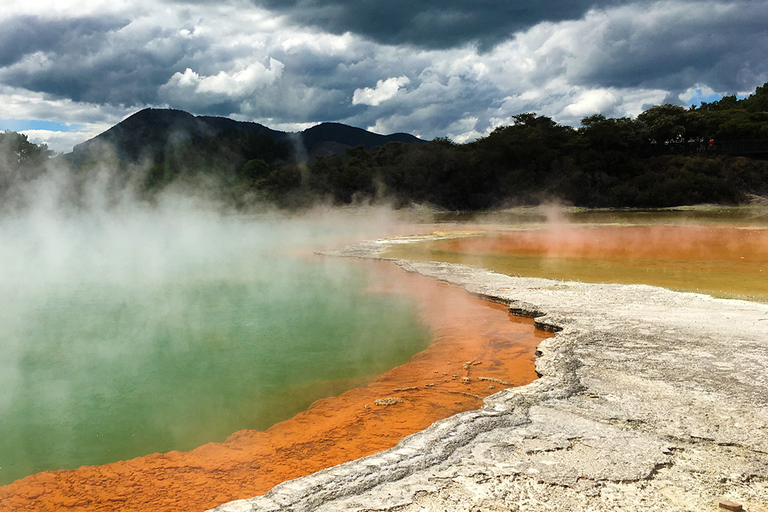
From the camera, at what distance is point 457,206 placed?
3622 centimetres

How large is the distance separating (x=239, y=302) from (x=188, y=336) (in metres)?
2.09

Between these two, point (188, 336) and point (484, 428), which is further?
point (188, 336)

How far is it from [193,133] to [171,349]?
7784cm

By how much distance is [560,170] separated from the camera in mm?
35406

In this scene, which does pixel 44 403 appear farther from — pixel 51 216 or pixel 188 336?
pixel 51 216

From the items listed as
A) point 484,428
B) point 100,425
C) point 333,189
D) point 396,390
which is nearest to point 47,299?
point 100,425

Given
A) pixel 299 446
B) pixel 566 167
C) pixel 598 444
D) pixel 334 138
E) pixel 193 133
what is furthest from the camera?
pixel 334 138

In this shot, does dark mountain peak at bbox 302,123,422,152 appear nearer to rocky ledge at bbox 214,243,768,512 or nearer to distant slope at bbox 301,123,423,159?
distant slope at bbox 301,123,423,159

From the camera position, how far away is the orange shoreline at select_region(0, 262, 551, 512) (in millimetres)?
3268

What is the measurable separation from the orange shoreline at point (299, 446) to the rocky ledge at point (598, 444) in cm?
50

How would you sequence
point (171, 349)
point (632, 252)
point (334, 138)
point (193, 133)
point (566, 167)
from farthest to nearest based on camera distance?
point (334, 138)
point (193, 133)
point (566, 167)
point (632, 252)
point (171, 349)

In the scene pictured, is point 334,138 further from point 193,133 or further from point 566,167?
point 566,167

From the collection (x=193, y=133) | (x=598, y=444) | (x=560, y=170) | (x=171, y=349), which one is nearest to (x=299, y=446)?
(x=598, y=444)

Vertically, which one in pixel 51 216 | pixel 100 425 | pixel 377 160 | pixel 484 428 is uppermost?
pixel 377 160
